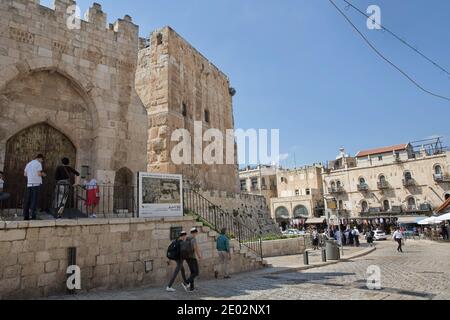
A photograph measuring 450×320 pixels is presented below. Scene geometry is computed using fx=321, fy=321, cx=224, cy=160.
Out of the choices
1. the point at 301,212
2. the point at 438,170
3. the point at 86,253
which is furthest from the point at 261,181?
the point at 86,253

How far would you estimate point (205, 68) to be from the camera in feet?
79.5

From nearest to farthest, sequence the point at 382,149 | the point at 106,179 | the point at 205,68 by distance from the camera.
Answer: the point at 106,179, the point at 205,68, the point at 382,149

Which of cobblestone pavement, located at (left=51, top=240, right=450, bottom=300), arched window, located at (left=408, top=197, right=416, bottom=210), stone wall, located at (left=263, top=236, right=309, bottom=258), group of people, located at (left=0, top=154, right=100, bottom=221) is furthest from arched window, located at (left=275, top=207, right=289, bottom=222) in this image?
group of people, located at (left=0, top=154, right=100, bottom=221)

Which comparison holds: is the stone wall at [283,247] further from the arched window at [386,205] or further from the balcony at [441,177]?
the arched window at [386,205]

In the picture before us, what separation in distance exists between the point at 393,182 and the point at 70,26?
4335cm

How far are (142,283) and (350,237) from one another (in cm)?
2027

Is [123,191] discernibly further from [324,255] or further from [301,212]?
[301,212]

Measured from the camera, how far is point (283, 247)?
18.5m

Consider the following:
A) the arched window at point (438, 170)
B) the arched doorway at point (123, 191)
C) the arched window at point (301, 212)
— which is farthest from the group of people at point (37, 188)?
the arched window at point (301, 212)

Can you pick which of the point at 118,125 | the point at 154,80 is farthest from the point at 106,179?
the point at 154,80

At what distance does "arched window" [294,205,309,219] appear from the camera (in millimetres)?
48900

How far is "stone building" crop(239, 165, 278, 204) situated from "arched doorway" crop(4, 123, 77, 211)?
4797 centimetres

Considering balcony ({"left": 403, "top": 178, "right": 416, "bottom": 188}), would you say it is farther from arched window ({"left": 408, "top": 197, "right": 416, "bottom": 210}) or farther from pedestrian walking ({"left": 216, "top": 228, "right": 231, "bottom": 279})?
pedestrian walking ({"left": 216, "top": 228, "right": 231, "bottom": 279})
